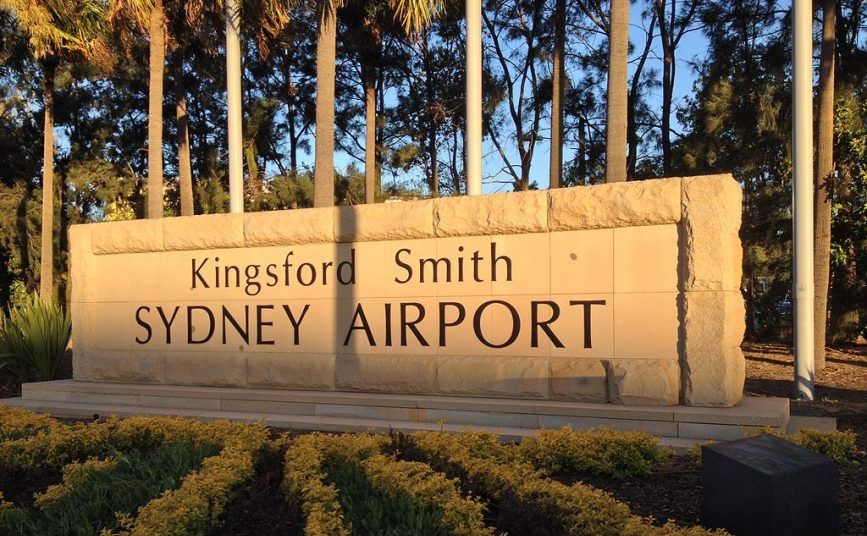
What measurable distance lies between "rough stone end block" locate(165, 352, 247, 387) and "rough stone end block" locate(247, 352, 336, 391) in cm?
14

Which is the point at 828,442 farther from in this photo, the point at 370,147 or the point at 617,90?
the point at 370,147

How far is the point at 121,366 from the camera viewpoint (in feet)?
29.0

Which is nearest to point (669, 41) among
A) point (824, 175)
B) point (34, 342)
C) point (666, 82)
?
point (666, 82)

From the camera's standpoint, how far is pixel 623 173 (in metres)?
9.21

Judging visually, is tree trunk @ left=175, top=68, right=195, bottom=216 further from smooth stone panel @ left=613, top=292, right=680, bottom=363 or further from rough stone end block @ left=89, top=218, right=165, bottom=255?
smooth stone panel @ left=613, top=292, right=680, bottom=363

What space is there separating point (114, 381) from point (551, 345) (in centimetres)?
557

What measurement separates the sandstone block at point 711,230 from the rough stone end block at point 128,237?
19.8 ft

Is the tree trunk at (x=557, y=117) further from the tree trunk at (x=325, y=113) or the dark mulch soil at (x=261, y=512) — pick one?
the dark mulch soil at (x=261, y=512)

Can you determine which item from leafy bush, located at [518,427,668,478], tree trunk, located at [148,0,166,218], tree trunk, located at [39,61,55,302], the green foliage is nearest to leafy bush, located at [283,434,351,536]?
the green foliage

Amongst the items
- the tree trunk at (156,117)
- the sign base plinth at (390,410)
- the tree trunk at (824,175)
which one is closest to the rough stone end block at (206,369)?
the sign base plinth at (390,410)

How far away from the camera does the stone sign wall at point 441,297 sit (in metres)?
6.25

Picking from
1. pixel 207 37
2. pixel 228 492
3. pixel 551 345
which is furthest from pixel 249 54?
pixel 228 492

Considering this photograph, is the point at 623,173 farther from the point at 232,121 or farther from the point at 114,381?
the point at 114,381

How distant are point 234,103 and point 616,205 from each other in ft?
22.7
